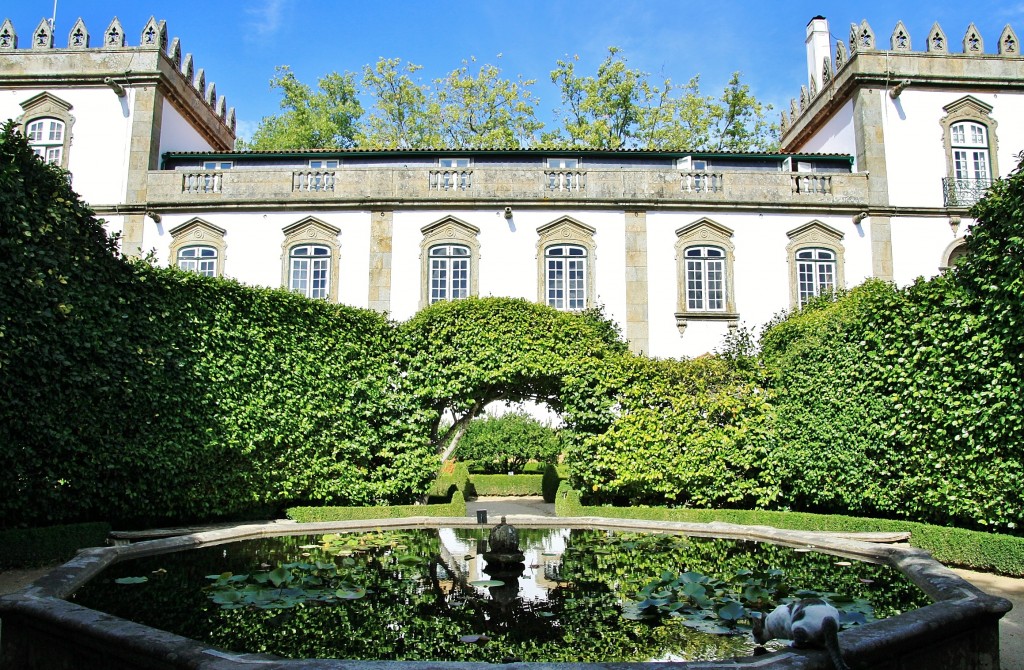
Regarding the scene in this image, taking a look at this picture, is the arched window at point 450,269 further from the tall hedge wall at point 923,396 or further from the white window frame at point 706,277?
the tall hedge wall at point 923,396

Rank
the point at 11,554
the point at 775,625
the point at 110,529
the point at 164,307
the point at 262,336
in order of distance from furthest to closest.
A: the point at 262,336 < the point at 164,307 < the point at 110,529 < the point at 11,554 < the point at 775,625

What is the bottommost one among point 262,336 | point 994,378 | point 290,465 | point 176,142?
point 290,465

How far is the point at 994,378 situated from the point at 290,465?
33.7ft

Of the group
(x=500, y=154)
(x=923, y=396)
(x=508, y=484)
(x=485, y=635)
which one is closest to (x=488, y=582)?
(x=485, y=635)

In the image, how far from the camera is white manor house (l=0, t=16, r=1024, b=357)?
66.4 ft

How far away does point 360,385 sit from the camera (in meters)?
13.5

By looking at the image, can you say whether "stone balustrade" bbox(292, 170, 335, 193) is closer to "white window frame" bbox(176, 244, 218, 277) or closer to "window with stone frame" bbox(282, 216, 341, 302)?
"window with stone frame" bbox(282, 216, 341, 302)

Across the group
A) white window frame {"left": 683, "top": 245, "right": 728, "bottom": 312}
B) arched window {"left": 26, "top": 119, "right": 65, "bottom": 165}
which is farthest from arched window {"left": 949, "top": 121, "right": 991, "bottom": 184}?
arched window {"left": 26, "top": 119, "right": 65, "bottom": 165}

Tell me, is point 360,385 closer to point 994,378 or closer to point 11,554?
point 11,554

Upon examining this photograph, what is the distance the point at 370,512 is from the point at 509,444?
8537mm

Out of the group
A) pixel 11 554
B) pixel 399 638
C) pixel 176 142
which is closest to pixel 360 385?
pixel 11 554

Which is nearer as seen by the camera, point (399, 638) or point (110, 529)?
point (399, 638)

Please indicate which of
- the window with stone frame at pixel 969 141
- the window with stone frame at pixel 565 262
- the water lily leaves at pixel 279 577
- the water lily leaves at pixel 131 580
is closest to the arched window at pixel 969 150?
the window with stone frame at pixel 969 141

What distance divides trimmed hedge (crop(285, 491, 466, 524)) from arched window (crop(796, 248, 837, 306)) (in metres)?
12.3
